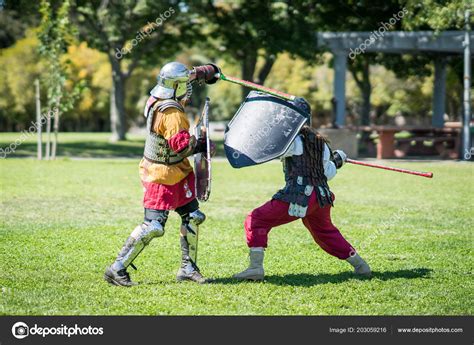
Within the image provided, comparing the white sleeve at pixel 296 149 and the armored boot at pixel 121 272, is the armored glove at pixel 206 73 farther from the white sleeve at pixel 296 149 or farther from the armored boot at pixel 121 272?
the armored boot at pixel 121 272

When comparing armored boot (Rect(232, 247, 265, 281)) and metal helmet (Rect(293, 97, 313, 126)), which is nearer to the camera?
metal helmet (Rect(293, 97, 313, 126))

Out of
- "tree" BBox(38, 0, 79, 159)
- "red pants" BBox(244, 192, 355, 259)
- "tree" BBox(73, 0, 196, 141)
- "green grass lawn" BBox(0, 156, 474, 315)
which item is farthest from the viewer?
"tree" BBox(73, 0, 196, 141)

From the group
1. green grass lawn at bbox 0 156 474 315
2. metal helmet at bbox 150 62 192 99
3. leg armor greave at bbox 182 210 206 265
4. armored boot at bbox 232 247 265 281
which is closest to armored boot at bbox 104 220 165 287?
green grass lawn at bbox 0 156 474 315

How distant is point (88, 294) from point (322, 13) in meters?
24.3

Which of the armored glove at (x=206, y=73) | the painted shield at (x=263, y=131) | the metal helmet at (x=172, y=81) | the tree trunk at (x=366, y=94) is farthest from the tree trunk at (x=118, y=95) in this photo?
the painted shield at (x=263, y=131)

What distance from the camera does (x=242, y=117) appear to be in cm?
631

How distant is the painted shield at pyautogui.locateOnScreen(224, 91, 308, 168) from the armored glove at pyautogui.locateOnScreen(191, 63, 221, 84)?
0.43m

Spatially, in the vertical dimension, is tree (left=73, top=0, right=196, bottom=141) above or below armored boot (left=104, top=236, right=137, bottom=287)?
above

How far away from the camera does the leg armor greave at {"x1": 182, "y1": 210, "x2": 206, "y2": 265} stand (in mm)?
6629

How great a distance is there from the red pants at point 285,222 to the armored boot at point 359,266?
0.06m

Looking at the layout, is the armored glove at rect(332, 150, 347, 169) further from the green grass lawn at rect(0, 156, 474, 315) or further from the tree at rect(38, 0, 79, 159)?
the tree at rect(38, 0, 79, 159)

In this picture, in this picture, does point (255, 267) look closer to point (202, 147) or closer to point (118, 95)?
point (202, 147)

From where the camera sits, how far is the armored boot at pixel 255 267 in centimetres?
657
